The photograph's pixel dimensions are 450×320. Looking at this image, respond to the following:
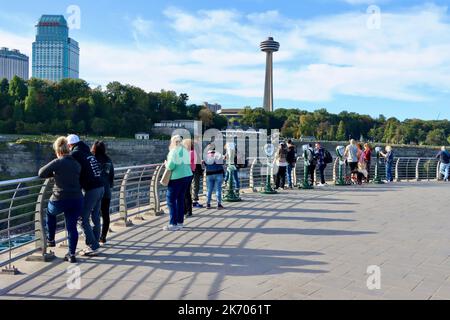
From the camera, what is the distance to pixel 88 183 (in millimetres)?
6242

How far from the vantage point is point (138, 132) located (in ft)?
330

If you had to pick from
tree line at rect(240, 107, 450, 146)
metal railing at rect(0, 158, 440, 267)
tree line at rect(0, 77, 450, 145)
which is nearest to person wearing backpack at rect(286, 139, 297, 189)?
metal railing at rect(0, 158, 440, 267)

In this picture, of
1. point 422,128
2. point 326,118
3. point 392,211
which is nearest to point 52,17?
point 326,118

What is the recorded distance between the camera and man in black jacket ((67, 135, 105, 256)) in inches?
242

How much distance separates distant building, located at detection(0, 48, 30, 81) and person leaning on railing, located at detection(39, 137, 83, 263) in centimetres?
15016

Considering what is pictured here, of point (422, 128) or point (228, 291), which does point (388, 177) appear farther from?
point (422, 128)

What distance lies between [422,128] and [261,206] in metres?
142

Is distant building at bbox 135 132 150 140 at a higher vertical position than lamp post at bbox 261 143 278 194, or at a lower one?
higher

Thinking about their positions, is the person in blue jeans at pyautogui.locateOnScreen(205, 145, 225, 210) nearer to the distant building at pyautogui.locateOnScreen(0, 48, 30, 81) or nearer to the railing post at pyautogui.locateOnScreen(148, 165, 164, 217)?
the railing post at pyautogui.locateOnScreen(148, 165, 164, 217)

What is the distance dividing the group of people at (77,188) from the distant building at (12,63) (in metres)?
149

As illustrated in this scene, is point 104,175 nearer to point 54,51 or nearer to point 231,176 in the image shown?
point 231,176

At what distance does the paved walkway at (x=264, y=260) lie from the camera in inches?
189

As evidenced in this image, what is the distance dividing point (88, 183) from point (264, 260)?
100 inches

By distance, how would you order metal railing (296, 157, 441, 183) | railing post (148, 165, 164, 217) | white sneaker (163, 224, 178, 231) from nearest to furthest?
white sneaker (163, 224, 178, 231) → railing post (148, 165, 164, 217) → metal railing (296, 157, 441, 183)
